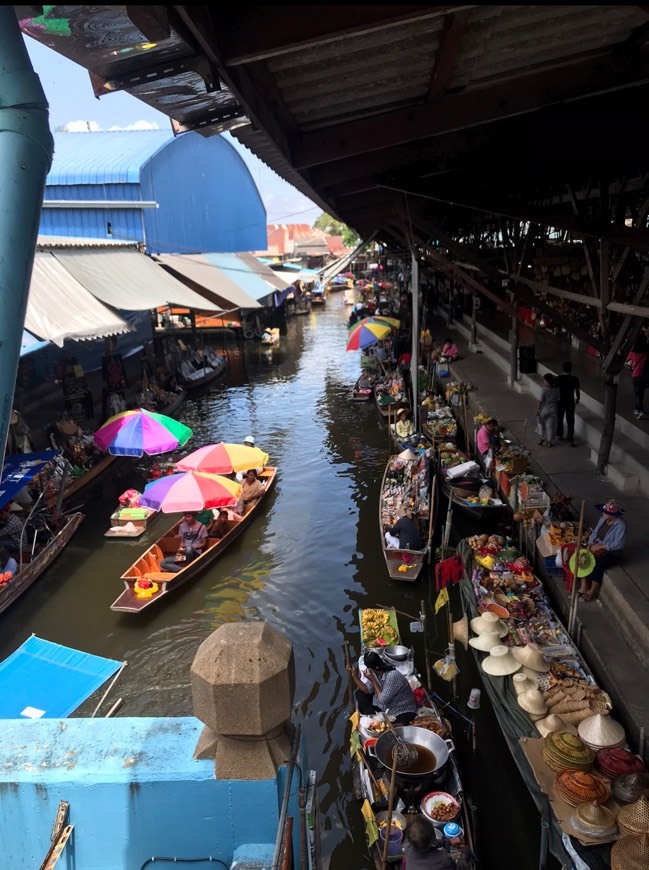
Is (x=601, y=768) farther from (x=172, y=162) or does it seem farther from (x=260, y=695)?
(x=172, y=162)

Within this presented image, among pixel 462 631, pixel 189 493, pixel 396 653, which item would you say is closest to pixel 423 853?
pixel 396 653

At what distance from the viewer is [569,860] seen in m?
5.16

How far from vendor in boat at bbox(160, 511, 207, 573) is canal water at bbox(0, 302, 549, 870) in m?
0.44

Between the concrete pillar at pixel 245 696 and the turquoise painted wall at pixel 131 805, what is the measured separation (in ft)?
0.38

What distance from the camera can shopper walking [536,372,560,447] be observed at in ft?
40.1

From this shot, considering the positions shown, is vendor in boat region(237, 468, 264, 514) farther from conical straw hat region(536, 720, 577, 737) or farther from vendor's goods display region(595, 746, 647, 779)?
vendor's goods display region(595, 746, 647, 779)

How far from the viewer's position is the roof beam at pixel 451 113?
250 inches

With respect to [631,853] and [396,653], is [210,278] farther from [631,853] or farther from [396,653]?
[631,853]

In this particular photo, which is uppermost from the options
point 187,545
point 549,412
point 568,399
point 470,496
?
point 568,399

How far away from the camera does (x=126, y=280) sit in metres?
19.1

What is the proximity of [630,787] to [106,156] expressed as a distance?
29299mm

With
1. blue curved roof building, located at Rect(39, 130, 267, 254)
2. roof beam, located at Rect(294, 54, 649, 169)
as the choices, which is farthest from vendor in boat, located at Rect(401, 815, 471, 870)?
blue curved roof building, located at Rect(39, 130, 267, 254)

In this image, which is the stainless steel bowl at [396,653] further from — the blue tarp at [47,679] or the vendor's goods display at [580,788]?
the blue tarp at [47,679]

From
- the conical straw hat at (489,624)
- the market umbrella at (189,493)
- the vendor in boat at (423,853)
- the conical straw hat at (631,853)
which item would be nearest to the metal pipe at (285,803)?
the vendor in boat at (423,853)
